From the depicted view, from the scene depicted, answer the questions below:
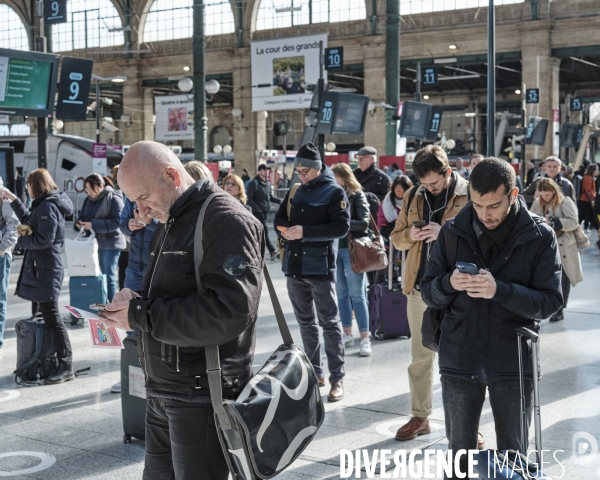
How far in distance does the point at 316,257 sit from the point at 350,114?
540 inches

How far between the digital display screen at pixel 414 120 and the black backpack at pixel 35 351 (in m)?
16.2

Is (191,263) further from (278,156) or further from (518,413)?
(278,156)

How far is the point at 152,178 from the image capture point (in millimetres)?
2994

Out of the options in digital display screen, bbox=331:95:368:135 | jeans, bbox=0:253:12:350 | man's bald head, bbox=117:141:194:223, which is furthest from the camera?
digital display screen, bbox=331:95:368:135

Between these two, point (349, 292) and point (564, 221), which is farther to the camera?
point (564, 221)

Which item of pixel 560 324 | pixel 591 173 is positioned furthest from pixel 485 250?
Answer: pixel 591 173

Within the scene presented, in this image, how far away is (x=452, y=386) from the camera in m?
3.70

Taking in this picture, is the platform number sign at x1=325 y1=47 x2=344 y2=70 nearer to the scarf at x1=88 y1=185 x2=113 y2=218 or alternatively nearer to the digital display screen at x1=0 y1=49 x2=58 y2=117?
the digital display screen at x1=0 y1=49 x2=58 y2=117

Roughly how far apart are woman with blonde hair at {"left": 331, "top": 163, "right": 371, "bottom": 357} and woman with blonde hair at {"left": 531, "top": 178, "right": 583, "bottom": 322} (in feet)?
6.86

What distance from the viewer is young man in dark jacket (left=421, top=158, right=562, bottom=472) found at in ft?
11.6

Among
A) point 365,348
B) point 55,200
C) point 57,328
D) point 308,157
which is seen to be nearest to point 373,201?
point 365,348

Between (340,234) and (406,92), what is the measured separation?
155 feet

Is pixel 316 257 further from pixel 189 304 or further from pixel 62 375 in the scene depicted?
pixel 189 304

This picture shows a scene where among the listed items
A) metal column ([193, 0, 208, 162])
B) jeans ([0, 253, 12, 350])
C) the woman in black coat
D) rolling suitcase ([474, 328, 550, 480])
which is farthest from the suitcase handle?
metal column ([193, 0, 208, 162])
